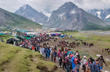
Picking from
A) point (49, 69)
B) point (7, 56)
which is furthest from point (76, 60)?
point (7, 56)

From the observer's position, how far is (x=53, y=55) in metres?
19.3

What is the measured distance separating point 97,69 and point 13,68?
310 inches

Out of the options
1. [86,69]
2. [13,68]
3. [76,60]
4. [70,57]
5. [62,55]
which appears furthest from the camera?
[62,55]

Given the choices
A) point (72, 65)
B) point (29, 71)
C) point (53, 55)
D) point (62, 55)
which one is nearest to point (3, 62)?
point (29, 71)

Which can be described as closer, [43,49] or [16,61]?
[16,61]

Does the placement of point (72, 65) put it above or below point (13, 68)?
below

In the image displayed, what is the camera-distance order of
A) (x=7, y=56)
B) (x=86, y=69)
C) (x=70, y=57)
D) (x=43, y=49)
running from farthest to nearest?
(x=43, y=49) → (x=70, y=57) → (x=86, y=69) → (x=7, y=56)

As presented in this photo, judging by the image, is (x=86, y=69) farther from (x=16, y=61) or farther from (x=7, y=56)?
(x=7, y=56)

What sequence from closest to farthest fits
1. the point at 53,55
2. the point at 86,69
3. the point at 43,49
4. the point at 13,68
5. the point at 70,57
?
1. the point at 13,68
2. the point at 86,69
3. the point at 70,57
4. the point at 53,55
5. the point at 43,49

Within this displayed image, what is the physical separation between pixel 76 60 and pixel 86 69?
146cm

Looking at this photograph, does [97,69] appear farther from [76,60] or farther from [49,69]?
[49,69]

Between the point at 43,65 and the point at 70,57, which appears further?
the point at 70,57

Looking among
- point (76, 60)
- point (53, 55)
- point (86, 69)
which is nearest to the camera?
point (86, 69)

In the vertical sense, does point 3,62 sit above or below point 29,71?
above
